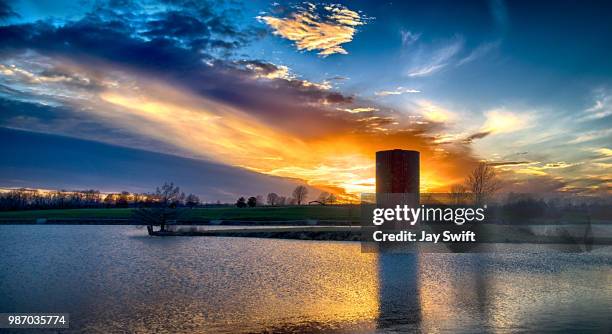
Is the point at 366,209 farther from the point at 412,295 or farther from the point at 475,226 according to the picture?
the point at 412,295

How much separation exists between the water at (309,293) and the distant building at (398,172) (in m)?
74.4

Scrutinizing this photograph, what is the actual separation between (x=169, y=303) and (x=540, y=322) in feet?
54.7

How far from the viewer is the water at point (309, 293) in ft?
62.6

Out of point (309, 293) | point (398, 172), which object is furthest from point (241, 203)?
point (309, 293)

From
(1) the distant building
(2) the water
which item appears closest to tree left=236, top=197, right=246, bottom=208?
(1) the distant building

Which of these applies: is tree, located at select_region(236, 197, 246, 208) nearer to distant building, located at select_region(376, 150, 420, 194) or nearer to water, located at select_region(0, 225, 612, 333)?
distant building, located at select_region(376, 150, 420, 194)

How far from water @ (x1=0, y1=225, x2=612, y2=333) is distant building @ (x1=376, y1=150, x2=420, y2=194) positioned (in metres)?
74.4

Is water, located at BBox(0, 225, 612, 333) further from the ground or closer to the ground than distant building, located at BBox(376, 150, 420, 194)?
closer to the ground

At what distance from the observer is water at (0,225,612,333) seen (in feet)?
62.6

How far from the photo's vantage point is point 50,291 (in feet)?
87.1

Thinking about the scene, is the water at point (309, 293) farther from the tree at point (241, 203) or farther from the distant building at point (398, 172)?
the tree at point (241, 203)

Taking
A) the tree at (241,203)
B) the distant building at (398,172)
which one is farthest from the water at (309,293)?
the tree at (241,203)

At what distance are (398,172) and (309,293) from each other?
327 ft

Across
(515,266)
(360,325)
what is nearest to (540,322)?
(360,325)
